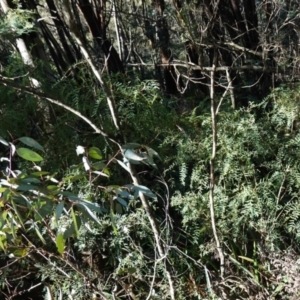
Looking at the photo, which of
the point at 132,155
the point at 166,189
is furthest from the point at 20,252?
the point at 132,155

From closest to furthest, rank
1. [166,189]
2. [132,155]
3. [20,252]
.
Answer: [132,155]
[20,252]
[166,189]

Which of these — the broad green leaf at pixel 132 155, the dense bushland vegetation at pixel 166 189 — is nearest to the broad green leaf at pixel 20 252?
the dense bushland vegetation at pixel 166 189

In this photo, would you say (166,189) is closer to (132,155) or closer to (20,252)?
(20,252)

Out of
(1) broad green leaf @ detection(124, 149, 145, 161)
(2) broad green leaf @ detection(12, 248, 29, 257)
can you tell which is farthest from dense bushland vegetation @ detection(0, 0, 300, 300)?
(1) broad green leaf @ detection(124, 149, 145, 161)

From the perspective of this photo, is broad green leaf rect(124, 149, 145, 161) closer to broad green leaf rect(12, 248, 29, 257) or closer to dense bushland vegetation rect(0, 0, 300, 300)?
dense bushland vegetation rect(0, 0, 300, 300)

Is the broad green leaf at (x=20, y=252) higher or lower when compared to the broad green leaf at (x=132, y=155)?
lower

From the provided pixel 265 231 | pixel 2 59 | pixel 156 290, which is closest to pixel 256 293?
pixel 265 231

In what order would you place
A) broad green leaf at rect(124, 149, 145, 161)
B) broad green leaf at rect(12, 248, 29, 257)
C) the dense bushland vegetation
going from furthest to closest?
1. the dense bushland vegetation
2. broad green leaf at rect(12, 248, 29, 257)
3. broad green leaf at rect(124, 149, 145, 161)

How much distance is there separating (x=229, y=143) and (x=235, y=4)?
1365mm

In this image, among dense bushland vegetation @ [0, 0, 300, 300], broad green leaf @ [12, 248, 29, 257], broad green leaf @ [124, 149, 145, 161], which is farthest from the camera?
dense bushland vegetation @ [0, 0, 300, 300]

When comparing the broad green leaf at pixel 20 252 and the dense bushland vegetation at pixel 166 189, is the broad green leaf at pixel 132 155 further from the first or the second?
the broad green leaf at pixel 20 252

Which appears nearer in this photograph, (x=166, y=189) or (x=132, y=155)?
(x=132, y=155)

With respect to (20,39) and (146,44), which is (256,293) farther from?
(146,44)

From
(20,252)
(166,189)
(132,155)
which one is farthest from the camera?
(166,189)
